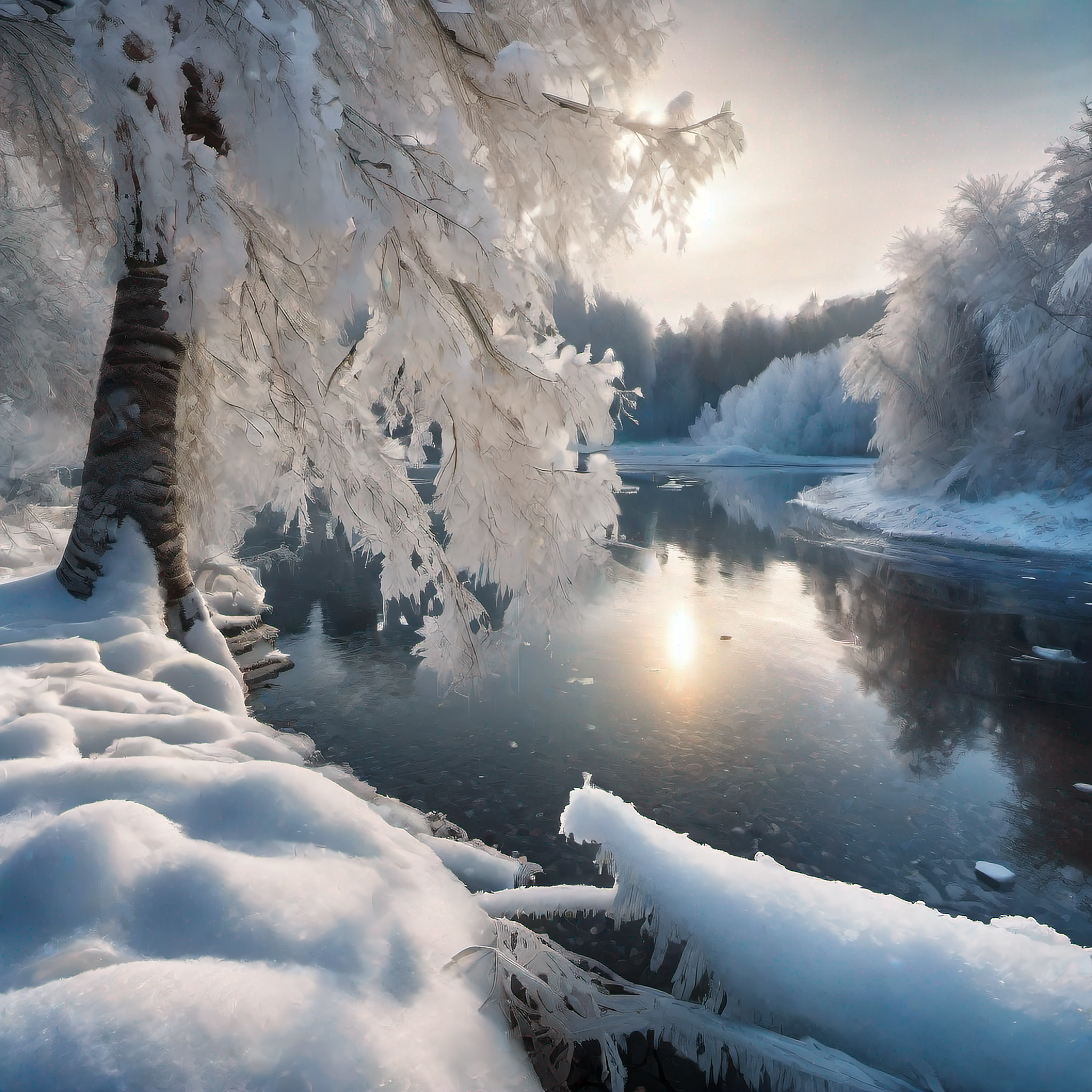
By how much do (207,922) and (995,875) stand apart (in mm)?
4780

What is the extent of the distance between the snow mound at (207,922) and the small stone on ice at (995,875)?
12.7 ft

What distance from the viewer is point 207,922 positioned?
1503mm

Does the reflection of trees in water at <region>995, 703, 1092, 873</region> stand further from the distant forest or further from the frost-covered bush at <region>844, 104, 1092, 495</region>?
the distant forest

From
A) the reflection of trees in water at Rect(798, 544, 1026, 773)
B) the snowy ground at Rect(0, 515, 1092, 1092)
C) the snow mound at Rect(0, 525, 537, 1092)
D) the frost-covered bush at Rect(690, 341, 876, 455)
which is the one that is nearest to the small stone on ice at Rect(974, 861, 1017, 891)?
the reflection of trees in water at Rect(798, 544, 1026, 773)

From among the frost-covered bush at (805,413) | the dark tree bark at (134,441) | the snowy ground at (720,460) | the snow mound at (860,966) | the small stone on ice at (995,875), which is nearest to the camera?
the snow mound at (860,966)

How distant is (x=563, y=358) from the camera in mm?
3877

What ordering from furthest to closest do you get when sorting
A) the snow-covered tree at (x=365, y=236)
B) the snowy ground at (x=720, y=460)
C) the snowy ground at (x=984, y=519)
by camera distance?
the snowy ground at (x=720, y=460) < the snowy ground at (x=984, y=519) < the snow-covered tree at (x=365, y=236)

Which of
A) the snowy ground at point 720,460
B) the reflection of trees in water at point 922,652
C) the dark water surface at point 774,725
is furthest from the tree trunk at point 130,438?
the snowy ground at point 720,460

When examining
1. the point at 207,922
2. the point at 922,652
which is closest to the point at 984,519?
the point at 922,652

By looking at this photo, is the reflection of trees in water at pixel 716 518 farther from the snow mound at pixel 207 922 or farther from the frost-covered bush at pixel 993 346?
the snow mound at pixel 207 922

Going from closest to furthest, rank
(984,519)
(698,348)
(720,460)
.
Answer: (984,519)
(720,460)
(698,348)

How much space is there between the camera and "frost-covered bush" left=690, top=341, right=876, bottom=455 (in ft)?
186

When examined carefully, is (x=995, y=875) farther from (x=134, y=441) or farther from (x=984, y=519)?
(x=984, y=519)

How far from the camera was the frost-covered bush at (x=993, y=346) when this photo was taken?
655 inches
